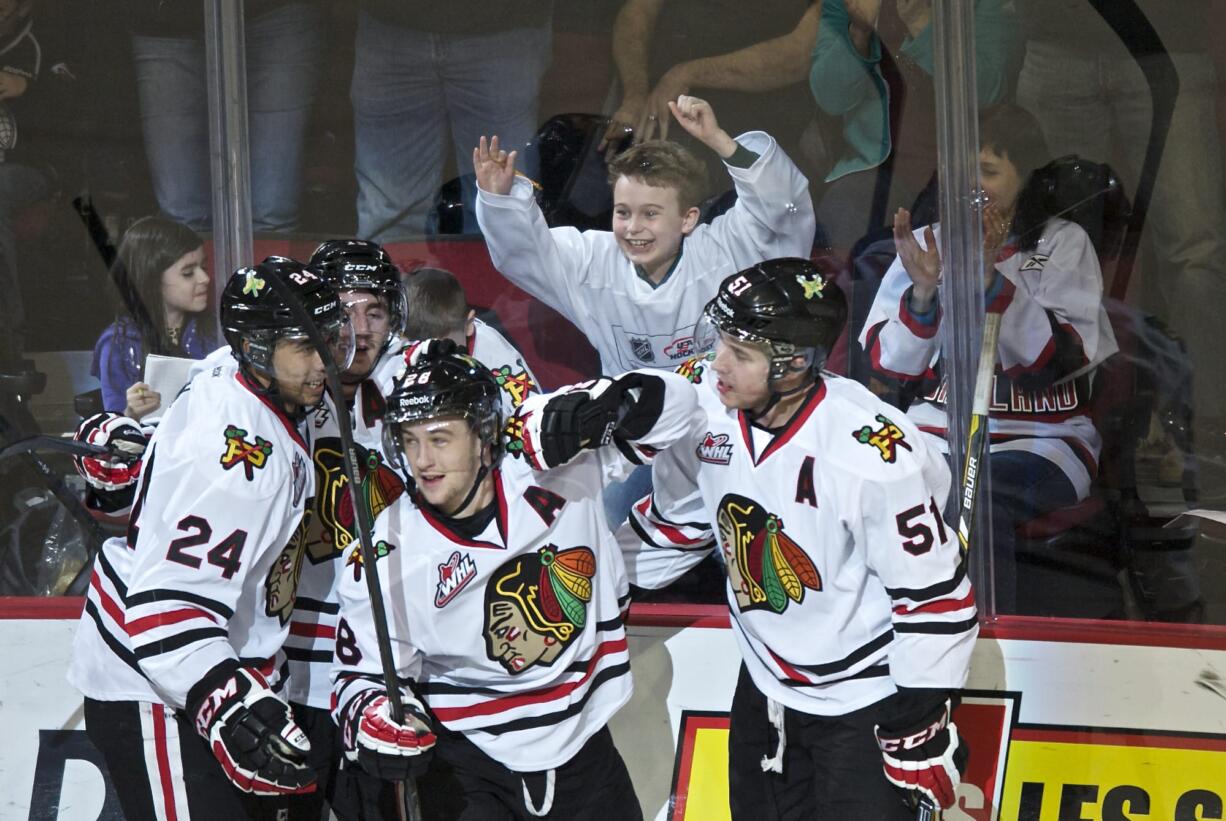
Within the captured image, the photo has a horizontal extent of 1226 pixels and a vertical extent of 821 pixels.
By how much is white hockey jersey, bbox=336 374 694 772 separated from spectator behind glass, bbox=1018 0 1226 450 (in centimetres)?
105

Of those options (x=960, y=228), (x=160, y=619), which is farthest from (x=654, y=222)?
(x=160, y=619)

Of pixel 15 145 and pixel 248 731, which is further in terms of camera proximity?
pixel 15 145

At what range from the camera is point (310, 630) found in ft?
7.95

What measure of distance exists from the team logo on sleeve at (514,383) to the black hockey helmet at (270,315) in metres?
0.39

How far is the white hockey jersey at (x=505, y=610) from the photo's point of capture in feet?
6.98

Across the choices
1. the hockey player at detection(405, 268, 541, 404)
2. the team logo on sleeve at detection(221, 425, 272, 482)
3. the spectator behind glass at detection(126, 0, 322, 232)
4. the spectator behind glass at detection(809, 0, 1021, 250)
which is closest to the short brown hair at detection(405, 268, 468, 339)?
the hockey player at detection(405, 268, 541, 404)

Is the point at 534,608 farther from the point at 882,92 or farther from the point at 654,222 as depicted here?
the point at 882,92

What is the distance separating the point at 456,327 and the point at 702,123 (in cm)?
62

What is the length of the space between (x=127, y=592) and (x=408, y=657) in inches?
18.5

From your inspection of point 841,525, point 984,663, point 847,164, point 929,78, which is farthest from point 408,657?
point 929,78

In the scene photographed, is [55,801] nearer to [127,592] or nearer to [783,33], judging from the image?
[127,592]

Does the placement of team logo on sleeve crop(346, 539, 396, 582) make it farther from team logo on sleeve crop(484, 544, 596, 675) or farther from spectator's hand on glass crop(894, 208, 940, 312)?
spectator's hand on glass crop(894, 208, 940, 312)

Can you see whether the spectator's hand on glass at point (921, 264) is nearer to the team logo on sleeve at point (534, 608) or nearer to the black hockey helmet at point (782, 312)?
the black hockey helmet at point (782, 312)

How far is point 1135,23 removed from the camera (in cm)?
263
